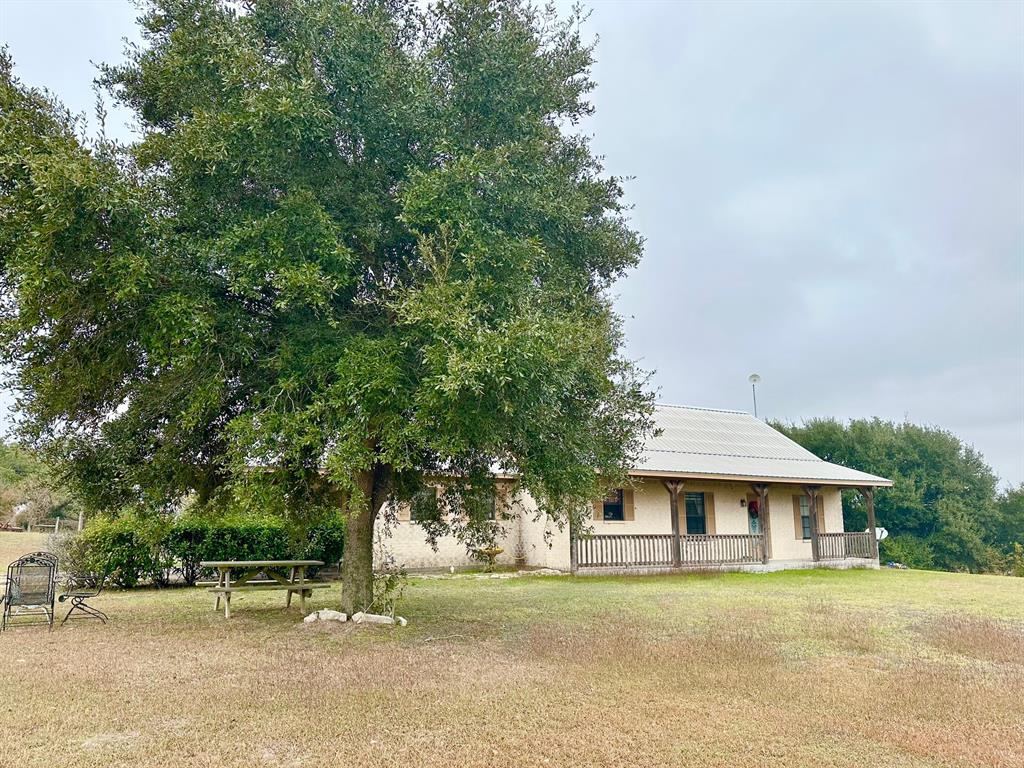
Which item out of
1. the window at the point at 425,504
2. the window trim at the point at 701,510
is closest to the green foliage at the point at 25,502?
the window trim at the point at 701,510

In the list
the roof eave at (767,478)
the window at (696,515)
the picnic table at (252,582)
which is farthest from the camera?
the window at (696,515)

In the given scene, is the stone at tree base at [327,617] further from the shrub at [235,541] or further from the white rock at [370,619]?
the shrub at [235,541]

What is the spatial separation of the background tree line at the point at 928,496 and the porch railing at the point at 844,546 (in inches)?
398

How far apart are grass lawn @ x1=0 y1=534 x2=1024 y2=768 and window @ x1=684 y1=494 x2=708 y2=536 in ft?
31.6

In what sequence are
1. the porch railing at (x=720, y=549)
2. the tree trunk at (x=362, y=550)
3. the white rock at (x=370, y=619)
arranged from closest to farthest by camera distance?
the white rock at (x=370, y=619) < the tree trunk at (x=362, y=550) < the porch railing at (x=720, y=549)

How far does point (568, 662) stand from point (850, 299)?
83.4 ft

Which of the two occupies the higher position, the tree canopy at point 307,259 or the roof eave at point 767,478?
the tree canopy at point 307,259

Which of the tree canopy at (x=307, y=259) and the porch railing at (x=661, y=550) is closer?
the tree canopy at (x=307, y=259)

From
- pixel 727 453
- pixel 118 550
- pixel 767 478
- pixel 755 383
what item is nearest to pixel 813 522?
pixel 767 478

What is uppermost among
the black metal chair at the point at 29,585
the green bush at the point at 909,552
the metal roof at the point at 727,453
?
the metal roof at the point at 727,453

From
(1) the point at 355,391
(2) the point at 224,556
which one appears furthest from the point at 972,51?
(2) the point at 224,556

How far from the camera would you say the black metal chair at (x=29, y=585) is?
338 inches

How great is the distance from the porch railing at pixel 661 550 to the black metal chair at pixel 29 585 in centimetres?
1128

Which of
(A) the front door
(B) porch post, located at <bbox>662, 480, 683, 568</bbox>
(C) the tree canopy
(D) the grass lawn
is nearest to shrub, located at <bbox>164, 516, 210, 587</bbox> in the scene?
(D) the grass lawn
